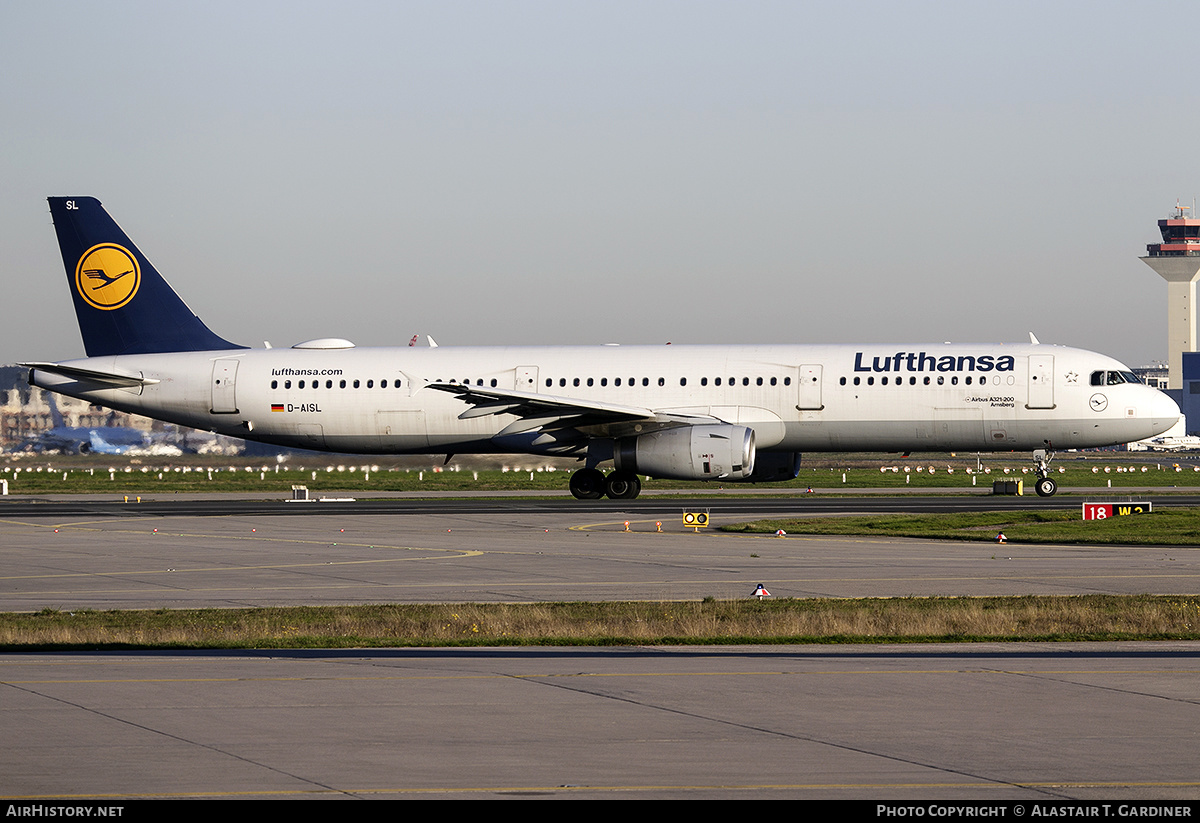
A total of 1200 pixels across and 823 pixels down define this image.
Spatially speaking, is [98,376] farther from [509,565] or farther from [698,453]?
[509,565]

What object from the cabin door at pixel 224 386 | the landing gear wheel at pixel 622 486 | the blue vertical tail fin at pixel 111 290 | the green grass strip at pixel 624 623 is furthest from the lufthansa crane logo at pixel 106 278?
the green grass strip at pixel 624 623

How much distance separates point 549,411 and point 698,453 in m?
5.03

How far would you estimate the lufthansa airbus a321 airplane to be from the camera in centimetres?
4150

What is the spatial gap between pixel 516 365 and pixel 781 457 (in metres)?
9.07

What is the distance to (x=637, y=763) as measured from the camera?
9.30 m

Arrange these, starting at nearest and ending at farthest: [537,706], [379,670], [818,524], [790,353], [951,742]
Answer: [951,742]
[537,706]
[379,670]
[818,524]
[790,353]

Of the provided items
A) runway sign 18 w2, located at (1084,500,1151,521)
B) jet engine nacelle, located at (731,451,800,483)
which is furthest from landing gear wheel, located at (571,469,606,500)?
runway sign 18 w2, located at (1084,500,1151,521)

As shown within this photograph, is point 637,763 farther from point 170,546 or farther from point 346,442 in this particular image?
point 346,442

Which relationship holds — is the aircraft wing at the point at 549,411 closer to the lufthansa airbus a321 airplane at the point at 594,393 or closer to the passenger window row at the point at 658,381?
the lufthansa airbus a321 airplane at the point at 594,393

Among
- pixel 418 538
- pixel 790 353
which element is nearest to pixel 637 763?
pixel 418 538

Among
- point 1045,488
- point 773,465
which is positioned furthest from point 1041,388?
point 773,465

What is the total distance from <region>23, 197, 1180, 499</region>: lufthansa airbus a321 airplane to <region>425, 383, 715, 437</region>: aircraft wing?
8 cm

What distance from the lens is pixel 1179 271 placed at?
19475 centimetres

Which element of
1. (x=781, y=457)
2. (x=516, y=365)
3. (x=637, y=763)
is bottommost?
(x=637, y=763)
